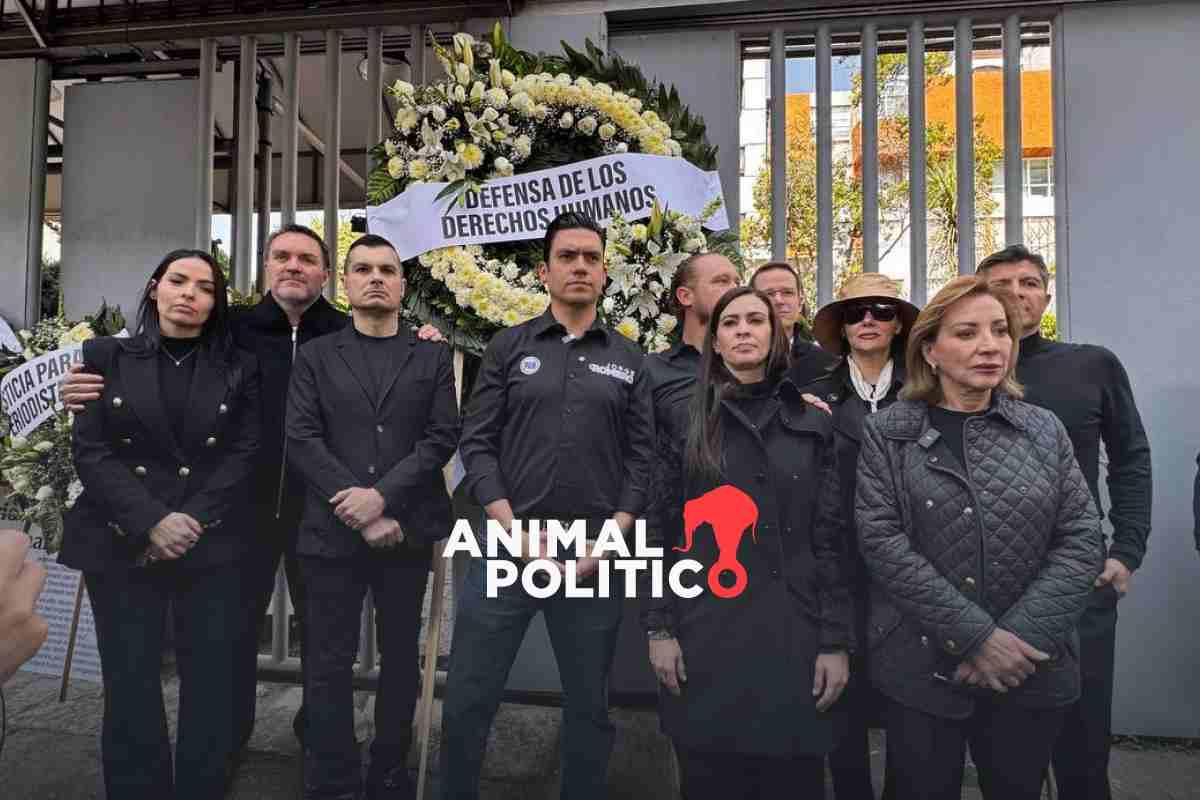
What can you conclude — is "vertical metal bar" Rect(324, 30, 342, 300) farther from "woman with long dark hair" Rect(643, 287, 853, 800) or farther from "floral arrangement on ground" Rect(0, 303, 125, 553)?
"woman with long dark hair" Rect(643, 287, 853, 800)

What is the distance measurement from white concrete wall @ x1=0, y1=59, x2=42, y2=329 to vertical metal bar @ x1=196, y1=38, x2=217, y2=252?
982 millimetres

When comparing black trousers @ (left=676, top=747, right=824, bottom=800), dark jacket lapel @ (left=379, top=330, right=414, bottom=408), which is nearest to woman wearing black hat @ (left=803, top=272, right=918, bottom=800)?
black trousers @ (left=676, top=747, right=824, bottom=800)

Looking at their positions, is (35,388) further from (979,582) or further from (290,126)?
(979,582)

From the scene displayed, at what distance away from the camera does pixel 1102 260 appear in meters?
3.40

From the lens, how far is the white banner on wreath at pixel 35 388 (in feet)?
9.87

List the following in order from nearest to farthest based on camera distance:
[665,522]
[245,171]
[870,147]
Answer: [665,522], [870,147], [245,171]

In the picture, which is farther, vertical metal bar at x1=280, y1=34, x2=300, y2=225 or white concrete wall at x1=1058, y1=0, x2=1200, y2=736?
vertical metal bar at x1=280, y1=34, x2=300, y2=225

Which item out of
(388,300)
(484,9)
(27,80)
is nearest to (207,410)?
(388,300)

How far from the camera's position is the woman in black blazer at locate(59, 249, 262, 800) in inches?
88.7

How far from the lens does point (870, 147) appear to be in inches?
142

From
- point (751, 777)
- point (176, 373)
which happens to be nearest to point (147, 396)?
point (176, 373)

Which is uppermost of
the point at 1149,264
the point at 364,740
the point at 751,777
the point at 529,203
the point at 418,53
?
the point at 418,53

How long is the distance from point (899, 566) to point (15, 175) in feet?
16.4

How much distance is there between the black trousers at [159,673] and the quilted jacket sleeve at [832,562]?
182 cm
